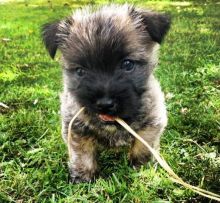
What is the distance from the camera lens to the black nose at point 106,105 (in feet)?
11.7

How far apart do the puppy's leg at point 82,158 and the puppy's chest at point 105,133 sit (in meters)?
0.05

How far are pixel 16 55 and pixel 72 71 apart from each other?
15.1 ft

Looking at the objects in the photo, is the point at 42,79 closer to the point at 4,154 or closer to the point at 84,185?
the point at 4,154

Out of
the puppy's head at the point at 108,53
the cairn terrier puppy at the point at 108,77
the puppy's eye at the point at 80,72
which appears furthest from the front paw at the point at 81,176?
the puppy's eye at the point at 80,72

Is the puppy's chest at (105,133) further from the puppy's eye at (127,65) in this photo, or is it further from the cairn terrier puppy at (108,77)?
the puppy's eye at (127,65)

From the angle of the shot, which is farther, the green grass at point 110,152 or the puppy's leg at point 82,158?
the puppy's leg at point 82,158

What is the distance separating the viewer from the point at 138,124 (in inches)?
167

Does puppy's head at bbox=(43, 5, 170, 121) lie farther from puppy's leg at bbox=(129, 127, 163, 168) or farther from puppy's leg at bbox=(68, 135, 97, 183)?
puppy's leg at bbox=(68, 135, 97, 183)

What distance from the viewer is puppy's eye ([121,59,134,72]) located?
12.6ft

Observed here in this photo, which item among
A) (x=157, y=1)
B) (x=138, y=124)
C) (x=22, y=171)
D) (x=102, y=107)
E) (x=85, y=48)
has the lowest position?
(x=157, y=1)

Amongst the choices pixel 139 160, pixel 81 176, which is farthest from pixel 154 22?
pixel 81 176

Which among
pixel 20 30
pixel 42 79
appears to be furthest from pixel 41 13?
pixel 42 79

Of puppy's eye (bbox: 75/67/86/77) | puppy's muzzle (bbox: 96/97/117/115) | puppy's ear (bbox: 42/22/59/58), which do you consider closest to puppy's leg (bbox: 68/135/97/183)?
puppy's eye (bbox: 75/67/86/77)

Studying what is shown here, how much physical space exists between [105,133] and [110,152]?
57 cm
